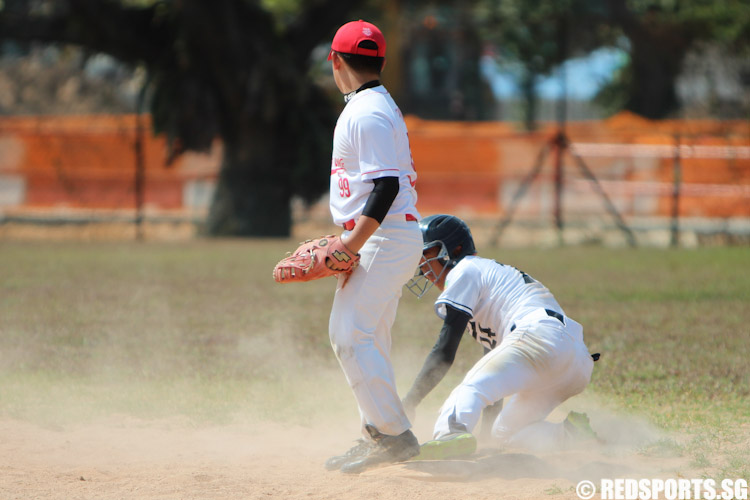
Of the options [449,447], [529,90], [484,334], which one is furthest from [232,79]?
[529,90]

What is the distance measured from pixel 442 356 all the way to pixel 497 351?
0.98ft

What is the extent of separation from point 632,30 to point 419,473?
63.8 feet

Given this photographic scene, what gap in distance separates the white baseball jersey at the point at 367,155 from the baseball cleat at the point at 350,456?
3.69 feet

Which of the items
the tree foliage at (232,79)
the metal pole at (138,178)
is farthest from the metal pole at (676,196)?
the metal pole at (138,178)

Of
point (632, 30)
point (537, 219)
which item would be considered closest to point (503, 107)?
point (632, 30)

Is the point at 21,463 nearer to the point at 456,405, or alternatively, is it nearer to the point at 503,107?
the point at 456,405

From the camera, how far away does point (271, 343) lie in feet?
26.3

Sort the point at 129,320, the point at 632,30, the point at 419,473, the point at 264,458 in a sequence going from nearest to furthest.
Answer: the point at 419,473, the point at 264,458, the point at 129,320, the point at 632,30

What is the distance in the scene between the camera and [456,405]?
4641 mm

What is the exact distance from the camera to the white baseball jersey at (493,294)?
485 centimetres

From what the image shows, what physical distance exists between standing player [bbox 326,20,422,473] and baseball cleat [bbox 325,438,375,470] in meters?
0.05

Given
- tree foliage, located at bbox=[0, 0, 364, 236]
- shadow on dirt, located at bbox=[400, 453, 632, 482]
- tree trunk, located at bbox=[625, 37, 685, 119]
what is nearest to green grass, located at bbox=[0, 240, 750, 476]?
shadow on dirt, located at bbox=[400, 453, 632, 482]

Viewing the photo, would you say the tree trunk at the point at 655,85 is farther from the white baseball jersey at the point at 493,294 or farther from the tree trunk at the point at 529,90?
the white baseball jersey at the point at 493,294

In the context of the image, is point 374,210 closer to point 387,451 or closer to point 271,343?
point 387,451
